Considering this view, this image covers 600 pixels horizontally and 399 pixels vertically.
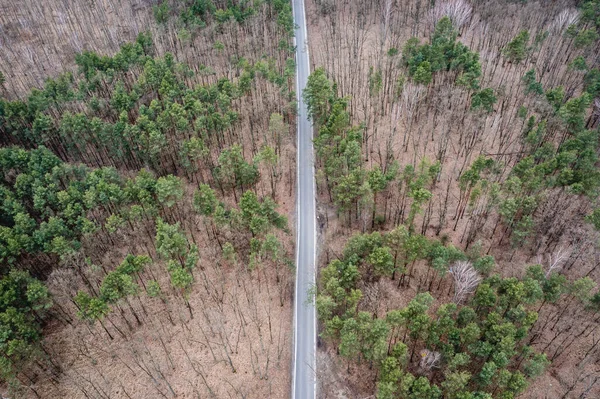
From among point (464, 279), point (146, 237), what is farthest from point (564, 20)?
point (146, 237)

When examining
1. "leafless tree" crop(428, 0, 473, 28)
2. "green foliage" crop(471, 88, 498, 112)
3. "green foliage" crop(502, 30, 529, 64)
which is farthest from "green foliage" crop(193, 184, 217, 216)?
"green foliage" crop(502, 30, 529, 64)

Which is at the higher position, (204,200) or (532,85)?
(532,85)

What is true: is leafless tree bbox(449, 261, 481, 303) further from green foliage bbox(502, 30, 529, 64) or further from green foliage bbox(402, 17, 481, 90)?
green foliage bbox(502, 30, 529, 64)

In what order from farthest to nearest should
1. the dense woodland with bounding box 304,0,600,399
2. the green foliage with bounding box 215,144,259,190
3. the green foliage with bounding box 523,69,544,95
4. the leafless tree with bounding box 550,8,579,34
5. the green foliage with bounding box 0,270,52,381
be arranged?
1. the leafless tree with bounding box 550,8,579,34
2. the green foliage with bounding box 523,69,544,95
3. the green foliage with bounding box 215,144,259,190
4. the green foliage with bounding box 0,270,52,381
5. the dense woodland with bounding box 304,0,600,399

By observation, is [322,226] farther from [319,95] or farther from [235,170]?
[319,95]

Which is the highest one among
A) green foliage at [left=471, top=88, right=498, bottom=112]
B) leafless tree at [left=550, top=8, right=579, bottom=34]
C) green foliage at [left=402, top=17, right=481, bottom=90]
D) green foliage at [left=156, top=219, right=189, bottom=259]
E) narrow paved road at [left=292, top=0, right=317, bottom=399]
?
leafless tree at [left=550, top=8, right=579, bottom=34]

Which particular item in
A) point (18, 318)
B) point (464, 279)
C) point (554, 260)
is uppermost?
point (18, 318)
